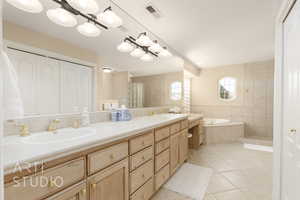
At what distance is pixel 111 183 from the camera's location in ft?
3.31

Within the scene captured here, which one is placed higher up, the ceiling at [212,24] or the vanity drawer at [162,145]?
the ceiling at [212,24]

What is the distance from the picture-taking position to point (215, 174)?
84.4 inches

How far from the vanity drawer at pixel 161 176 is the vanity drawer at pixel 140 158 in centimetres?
33

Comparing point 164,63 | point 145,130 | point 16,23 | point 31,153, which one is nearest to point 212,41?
point 164,63

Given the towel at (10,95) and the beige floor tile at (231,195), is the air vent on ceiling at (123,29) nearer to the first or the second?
the towel at (10,95)

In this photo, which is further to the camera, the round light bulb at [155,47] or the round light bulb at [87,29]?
the round light bulb at [155,47]

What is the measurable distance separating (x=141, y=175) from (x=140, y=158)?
6.8 inches

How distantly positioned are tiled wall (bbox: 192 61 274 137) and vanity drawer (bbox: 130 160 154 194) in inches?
146

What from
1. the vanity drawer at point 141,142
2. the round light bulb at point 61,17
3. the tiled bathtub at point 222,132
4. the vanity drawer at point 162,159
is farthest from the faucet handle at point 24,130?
the tiled bathtub at point 222,132

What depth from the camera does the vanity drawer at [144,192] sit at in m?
1.28

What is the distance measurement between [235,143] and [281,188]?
245 centimetres

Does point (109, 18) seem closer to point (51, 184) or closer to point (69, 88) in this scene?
point (69, 88)

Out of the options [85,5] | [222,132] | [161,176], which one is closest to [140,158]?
[161,176]

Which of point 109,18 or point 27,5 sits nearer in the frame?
point 27,5
